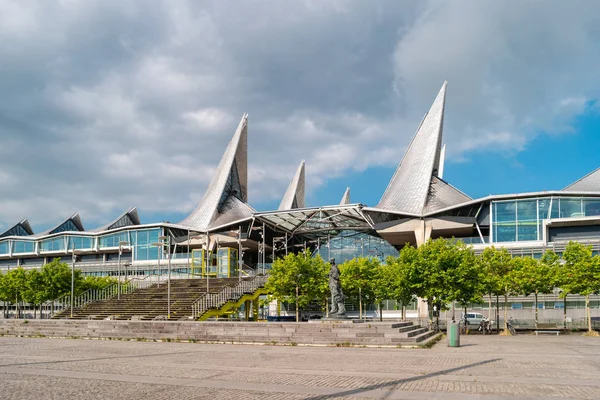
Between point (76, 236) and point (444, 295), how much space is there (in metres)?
60.8

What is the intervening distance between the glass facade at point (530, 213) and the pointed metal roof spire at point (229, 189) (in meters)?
32.2

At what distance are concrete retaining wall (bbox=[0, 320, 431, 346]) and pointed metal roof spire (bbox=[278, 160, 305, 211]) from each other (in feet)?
206

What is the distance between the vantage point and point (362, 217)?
200 feet

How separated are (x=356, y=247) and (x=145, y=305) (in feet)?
124

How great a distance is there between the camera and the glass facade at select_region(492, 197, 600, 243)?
171 ft

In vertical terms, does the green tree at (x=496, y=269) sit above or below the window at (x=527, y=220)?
below

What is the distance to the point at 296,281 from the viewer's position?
4025cm

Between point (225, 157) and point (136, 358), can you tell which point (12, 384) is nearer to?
point (136, 358)

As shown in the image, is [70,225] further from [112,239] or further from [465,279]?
[465,279]

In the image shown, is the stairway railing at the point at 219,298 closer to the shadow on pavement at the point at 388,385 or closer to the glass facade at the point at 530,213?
the shadow on pavement at the point at 388,385

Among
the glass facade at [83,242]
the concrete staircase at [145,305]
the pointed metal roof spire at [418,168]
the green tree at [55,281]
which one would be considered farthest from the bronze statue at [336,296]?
the glass facade at [83,242]

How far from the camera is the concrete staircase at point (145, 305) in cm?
3344

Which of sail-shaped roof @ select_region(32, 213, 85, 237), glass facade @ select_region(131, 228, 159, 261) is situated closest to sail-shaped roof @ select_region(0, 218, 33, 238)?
sail-shaped roof @ select_region(32, 213, 85, 237)

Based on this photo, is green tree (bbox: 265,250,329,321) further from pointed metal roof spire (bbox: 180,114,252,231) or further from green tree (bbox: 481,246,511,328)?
pointed metal roof spire (bbox: 180,114,252,231)
